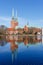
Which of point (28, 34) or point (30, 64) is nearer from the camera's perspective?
point (30, 64)

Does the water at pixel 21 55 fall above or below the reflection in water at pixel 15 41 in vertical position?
below

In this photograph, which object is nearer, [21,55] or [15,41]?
[21,55]

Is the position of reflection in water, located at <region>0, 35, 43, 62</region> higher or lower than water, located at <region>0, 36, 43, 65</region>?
higher

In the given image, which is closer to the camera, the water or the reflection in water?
the water

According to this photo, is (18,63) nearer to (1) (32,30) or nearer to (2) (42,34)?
(1) (32,30)

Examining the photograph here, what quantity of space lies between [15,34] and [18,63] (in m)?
12.5

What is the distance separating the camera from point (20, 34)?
15.2 m

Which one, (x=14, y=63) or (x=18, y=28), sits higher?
(x=18, y=28)

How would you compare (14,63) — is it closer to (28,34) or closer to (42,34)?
(28,34)

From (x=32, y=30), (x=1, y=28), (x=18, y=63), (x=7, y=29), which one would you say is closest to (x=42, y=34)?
(x=32, y=30)

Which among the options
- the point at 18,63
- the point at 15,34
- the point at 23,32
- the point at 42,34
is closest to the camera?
the point at 18,63

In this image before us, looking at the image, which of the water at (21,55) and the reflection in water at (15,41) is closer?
the water at (21,55)

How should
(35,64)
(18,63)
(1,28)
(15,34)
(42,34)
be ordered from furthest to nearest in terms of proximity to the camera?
(42,34) → (15,34) → (1,28) → (18,63) → (35,64)

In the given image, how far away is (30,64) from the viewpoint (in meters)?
2.67
